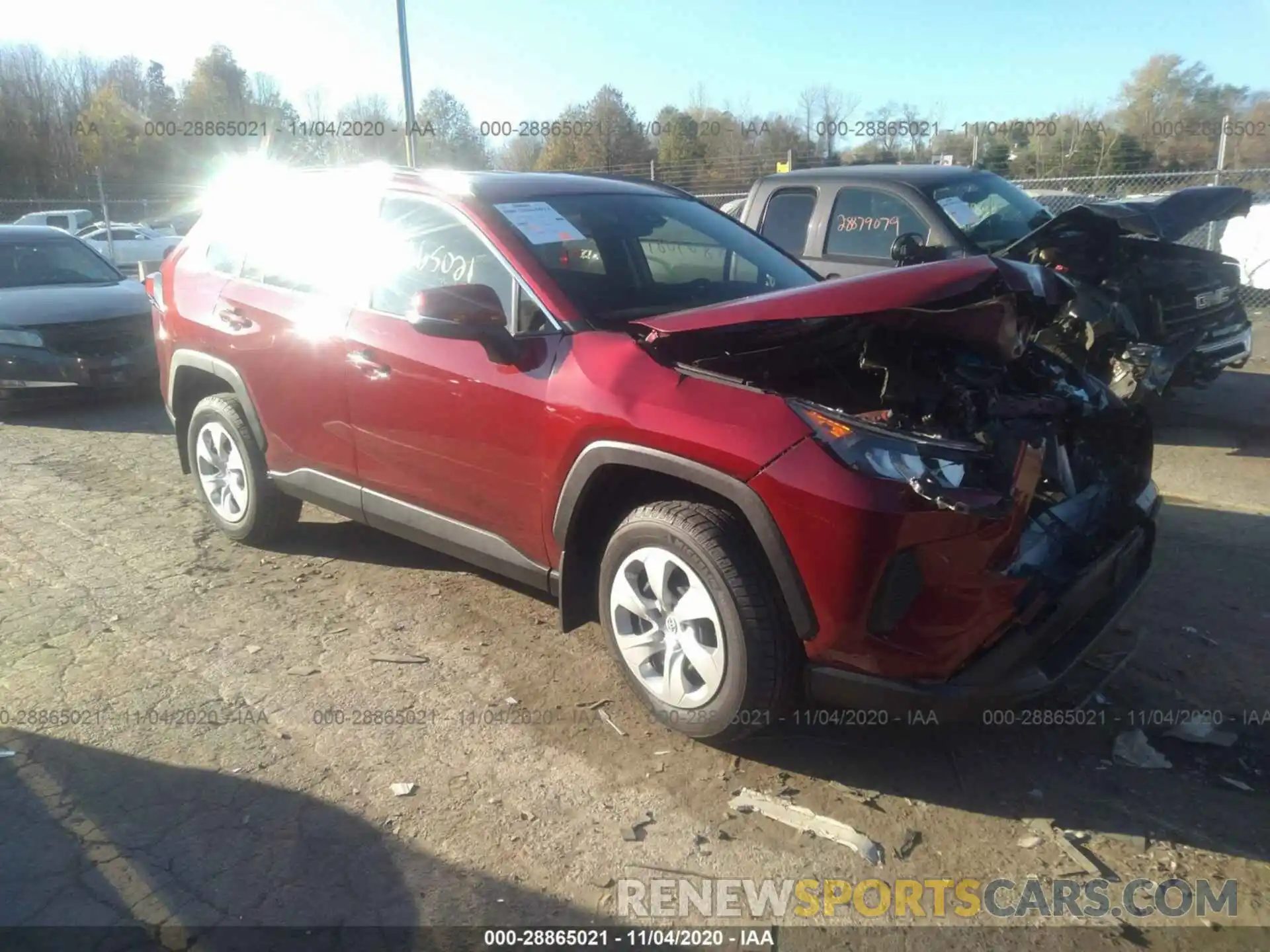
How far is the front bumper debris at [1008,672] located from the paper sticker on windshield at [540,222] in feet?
6.44

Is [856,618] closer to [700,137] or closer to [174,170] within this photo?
[700,137]

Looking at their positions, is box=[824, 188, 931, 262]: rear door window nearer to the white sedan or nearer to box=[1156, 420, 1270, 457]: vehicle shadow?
box=[1156, 420, 1270, 457]: vehicle shadow

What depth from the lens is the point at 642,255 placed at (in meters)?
4.17

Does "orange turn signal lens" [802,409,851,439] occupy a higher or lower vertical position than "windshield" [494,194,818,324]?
lower

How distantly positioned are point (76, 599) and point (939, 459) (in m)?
3.97

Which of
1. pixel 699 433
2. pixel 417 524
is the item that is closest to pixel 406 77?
pixel 417 524

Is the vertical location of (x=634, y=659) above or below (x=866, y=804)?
above

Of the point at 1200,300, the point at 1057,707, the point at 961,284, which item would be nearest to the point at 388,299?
the point at 961,284

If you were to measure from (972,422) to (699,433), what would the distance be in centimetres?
91

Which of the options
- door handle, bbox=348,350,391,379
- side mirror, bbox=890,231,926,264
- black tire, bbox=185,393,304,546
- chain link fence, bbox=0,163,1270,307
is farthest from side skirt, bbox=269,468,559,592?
side mirror, bbox=890,231,926,264

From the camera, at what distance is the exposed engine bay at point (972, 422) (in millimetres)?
2871

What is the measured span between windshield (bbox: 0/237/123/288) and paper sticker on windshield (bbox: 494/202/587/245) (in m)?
7.10

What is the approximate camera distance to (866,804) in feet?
10.1

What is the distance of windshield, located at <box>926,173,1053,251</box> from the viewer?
7.28 meters
